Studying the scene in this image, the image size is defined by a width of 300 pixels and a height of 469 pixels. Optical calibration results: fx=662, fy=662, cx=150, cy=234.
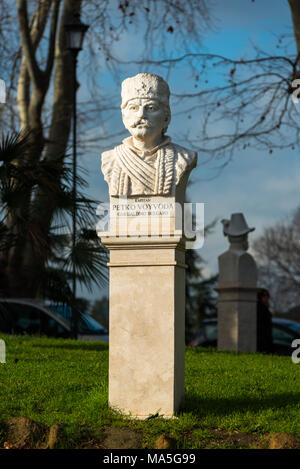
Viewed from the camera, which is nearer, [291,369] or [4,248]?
[291,369]

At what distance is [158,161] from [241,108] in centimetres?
960

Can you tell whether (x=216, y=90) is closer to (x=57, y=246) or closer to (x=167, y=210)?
(x=57, y=246)

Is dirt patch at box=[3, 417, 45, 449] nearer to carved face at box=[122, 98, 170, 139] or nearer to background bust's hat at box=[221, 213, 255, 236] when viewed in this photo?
carved face at box=[122, 98, 170, 139]

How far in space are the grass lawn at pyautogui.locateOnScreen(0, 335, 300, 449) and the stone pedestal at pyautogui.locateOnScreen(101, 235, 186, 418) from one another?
220mm

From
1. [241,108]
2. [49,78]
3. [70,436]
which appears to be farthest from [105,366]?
[49,78]

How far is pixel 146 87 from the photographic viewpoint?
6.38 meters

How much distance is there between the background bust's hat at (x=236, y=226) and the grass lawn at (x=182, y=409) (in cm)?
430

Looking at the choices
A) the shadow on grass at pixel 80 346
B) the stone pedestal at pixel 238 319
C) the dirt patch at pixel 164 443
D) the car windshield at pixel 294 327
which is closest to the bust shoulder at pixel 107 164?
the dirt patch at pixel 164 443

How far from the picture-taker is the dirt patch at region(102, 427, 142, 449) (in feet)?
18.1

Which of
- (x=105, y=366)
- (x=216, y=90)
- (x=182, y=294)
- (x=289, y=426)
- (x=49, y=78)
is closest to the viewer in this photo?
(x=289, y=426)

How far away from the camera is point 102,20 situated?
18750mm

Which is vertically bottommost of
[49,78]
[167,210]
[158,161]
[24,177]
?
[167,210]

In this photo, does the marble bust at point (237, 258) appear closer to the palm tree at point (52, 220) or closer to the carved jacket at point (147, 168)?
the palm tree at point (52, 220)

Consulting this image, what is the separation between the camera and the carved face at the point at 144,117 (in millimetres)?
6398
